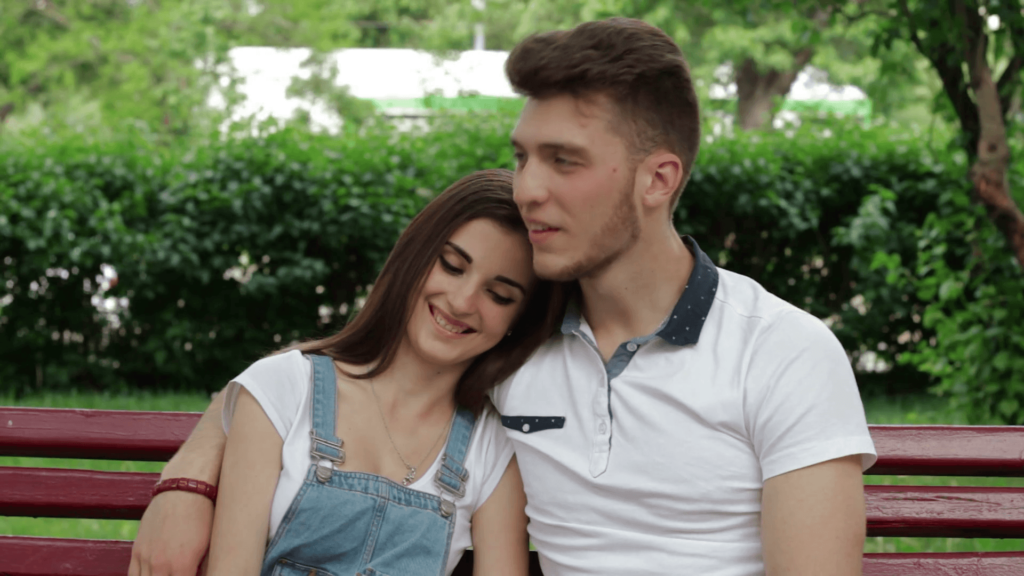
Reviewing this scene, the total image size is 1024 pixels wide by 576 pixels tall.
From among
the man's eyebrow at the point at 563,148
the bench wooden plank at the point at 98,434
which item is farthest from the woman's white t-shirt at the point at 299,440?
the man's eyebrow at the point at 563,148

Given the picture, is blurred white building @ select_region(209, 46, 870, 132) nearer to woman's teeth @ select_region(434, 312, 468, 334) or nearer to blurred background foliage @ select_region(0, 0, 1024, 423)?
blurred background foliage @ select_region(0, 0, 1024, 423)

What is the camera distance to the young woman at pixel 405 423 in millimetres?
2158

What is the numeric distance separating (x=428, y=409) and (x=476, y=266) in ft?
1.29

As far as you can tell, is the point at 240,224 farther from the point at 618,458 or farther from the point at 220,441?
the point at 618,458

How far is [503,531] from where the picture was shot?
229 cm

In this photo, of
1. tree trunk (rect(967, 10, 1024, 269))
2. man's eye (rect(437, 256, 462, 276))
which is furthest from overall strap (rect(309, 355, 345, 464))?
tree trunk (rect(967, 10, 1024, 269))

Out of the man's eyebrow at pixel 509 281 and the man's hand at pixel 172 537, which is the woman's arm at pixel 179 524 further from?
the man's eyebrow at pixel 509 281

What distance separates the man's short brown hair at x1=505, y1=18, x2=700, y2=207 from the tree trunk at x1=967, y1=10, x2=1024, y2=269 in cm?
258

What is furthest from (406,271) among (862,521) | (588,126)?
(862,521)

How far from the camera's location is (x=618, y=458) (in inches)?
81.0

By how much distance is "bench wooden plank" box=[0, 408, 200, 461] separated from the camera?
242 centimetres

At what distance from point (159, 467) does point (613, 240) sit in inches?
159

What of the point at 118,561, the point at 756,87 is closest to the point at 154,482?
the point at 118,561

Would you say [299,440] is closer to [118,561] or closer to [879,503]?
[118,561]
